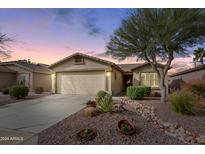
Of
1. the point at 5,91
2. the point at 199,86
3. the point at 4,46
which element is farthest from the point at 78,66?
the point at 199,86

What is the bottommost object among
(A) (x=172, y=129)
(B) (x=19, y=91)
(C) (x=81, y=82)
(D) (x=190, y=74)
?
(A) (x=172, y=129)

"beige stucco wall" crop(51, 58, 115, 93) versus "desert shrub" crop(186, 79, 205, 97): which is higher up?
"beige stucco wall" crop(51, 58, 115, 93)

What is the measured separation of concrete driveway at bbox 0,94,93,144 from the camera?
515cm

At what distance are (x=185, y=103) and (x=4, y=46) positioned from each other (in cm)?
684

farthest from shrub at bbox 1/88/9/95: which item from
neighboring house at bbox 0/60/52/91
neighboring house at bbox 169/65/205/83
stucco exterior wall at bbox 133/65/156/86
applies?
neighboring house at bbox 169/65/205/83

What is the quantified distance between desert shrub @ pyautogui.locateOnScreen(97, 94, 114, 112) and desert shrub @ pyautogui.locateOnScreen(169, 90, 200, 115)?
225 centimetres

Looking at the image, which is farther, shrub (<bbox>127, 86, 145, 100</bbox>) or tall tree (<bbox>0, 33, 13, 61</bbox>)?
shrub (<bbox>127, 86, 145, 100</bbox>)

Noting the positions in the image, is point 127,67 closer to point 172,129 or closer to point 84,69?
point 84,69

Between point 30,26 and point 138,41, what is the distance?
4.80 m

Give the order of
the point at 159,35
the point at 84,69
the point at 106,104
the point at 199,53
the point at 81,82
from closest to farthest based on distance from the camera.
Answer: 1. the point at 106,104
2. the point at 159,35
3. the point at 199,53
4. the point at 81,82
5. the point at 84,69

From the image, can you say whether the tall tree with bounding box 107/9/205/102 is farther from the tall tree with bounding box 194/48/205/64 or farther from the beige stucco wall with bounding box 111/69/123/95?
the beige stucco wall with bounding box 111/69/123/95

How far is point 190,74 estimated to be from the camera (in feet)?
28.6
